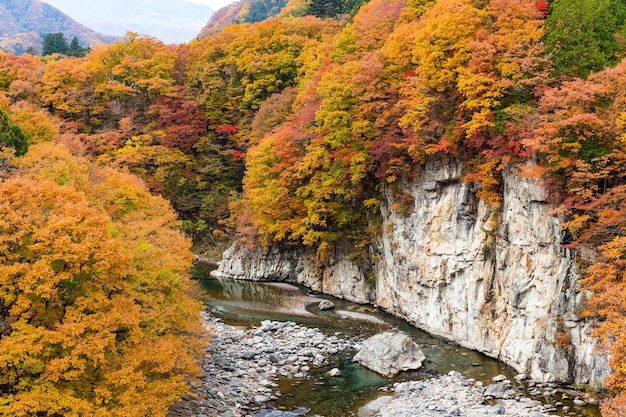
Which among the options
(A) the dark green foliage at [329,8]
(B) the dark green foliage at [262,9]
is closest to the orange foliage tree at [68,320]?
(A) the dark green foliage at [329,8]

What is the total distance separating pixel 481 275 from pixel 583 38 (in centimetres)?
1176

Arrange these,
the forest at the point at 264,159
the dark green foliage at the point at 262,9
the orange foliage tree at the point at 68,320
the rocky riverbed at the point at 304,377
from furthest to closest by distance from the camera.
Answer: the dark green foliage at the point at 262,9, the rocky riverbed at the point at 304,377, the forest at the point at 264,159, the orange foliage tree at the point at 68,320

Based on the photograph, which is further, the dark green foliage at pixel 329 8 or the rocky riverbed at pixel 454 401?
the dark green foliage at pixel 329 8

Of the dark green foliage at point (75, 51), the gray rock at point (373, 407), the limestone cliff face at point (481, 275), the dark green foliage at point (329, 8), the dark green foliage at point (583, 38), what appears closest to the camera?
the gray rock at point (373, 407)

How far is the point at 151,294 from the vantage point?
18078 mm

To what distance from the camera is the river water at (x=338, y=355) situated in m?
20.9

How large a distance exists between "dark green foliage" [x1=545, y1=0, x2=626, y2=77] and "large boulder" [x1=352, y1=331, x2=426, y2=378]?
14.1 metres

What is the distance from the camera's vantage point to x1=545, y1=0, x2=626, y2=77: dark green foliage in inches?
877

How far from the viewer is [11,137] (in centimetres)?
2136

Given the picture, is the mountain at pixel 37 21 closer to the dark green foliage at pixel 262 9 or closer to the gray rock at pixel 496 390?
the dark green foliage at pixel 262 9

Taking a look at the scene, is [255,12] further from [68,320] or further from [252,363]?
[68,320]

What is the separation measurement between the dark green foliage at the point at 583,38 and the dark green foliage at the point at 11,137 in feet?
76.9

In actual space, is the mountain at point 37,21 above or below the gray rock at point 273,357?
above

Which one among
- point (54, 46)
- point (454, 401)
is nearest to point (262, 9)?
point (54, 46)
